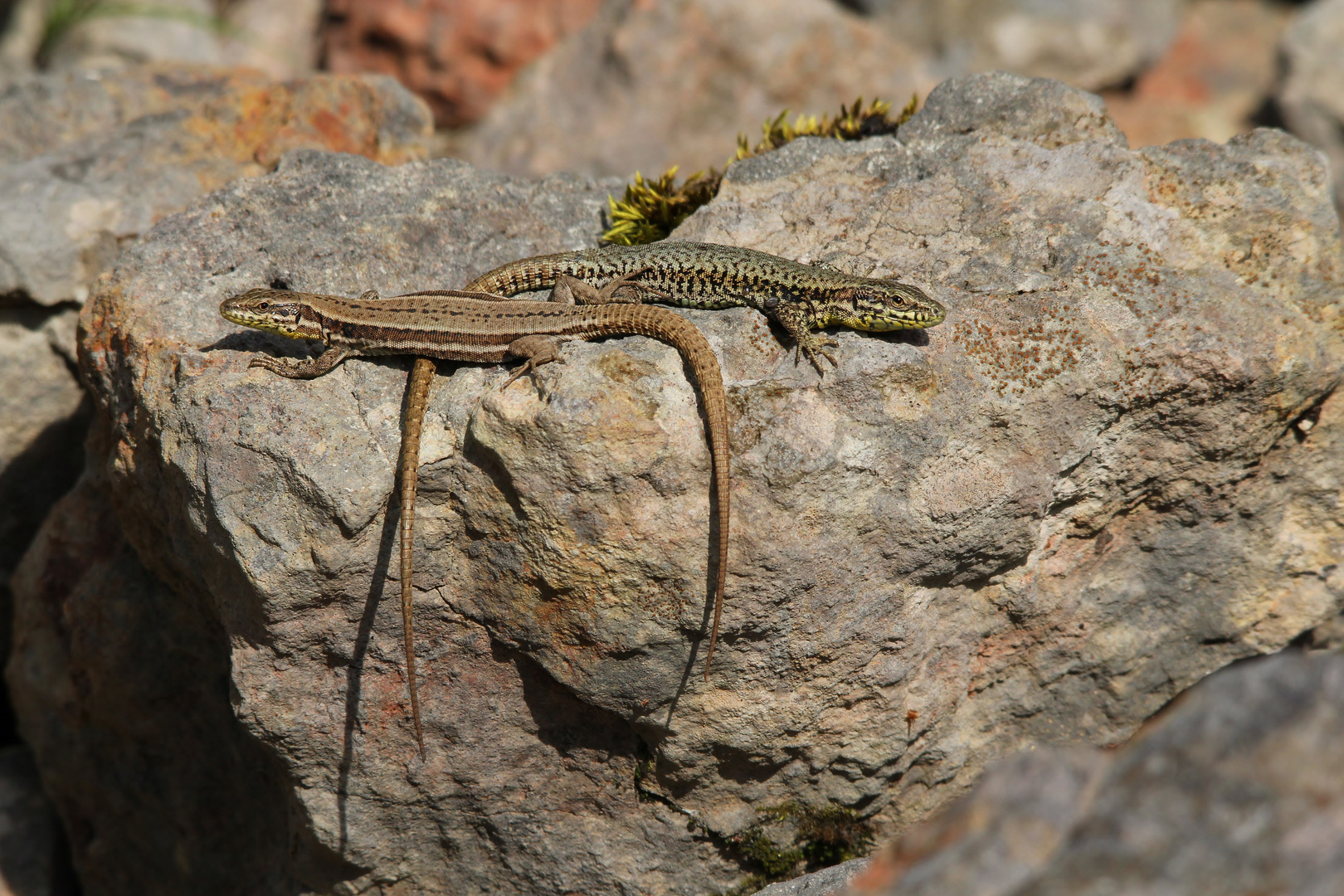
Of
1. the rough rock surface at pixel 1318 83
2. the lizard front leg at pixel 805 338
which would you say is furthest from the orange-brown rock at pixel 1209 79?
the lizard front leg at pixel 805 338

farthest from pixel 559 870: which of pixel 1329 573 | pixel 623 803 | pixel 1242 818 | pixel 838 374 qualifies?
pixel 1329 573

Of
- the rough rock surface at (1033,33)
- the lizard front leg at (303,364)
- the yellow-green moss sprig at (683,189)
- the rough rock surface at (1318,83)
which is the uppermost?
the rough rock surface at (1033,33)

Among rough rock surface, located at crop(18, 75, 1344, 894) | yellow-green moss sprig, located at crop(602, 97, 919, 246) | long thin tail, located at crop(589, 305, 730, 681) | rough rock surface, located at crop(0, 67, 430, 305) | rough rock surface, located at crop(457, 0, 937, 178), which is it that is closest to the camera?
long thin tail, located at crop(589, 305, 730, 681)

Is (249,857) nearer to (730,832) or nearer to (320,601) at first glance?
(320,601)

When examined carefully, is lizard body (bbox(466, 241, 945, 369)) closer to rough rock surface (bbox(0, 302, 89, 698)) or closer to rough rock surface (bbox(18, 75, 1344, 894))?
rough rock surface (bbox(18, 75, 1344, 894))

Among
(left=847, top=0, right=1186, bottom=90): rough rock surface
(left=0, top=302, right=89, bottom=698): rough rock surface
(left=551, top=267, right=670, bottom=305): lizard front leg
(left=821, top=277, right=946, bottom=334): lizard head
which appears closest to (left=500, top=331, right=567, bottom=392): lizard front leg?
(left=551, top=267, right=670, bottom=305): lizard front leg

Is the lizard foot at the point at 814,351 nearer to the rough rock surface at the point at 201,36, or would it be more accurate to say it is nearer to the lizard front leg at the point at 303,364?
the lizard front leg at the point at 303,364
